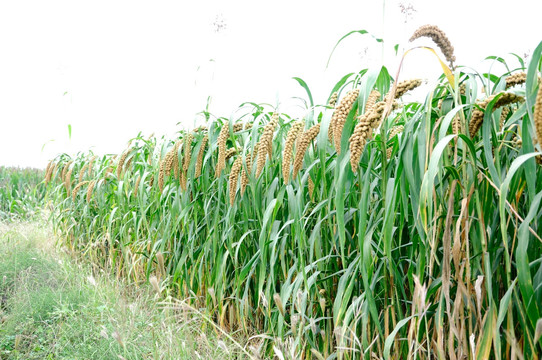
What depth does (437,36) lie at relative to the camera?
129cm

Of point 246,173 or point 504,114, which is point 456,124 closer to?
point 504,114

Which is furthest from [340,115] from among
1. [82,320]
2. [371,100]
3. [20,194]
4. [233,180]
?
[20,194]

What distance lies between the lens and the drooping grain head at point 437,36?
129 centimetres

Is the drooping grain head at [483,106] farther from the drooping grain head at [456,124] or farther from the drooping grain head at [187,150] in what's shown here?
the drooping grain head at [187,150]

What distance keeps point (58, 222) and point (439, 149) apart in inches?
180

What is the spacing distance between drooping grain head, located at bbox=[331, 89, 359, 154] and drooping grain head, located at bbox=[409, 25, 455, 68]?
230 mm

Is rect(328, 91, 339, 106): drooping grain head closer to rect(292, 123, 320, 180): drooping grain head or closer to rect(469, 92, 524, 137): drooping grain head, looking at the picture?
rect(292, 123, 320, 180): drooping grain head

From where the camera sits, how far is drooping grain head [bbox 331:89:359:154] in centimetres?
130

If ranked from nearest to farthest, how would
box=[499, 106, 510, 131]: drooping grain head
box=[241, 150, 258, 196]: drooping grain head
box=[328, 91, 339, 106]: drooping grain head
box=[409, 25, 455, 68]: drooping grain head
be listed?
box=[409, 25, 455, 68]: drooping grain head < box=[499, 106, 510, 131]: drooping grain head < box=[328, 91, 339, 106]: drooping grain head < box=[241, 150, 258, 196]: drooping grain head

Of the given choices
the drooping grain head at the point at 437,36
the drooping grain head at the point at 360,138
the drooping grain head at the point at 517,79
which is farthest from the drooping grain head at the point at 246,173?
the drooping grain head at the point at 517,79

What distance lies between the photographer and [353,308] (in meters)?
1.58

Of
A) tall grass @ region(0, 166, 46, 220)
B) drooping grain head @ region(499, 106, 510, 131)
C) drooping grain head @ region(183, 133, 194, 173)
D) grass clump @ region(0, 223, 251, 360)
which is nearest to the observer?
drooping grain head @ region(499, 106, 510, 131)

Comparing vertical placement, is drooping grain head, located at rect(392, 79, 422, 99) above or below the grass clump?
above

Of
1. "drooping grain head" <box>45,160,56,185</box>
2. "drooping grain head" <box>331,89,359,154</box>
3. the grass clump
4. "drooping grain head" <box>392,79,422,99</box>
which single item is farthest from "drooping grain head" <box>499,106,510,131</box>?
"drooping grain head" <box>45,160,56,185</box>
